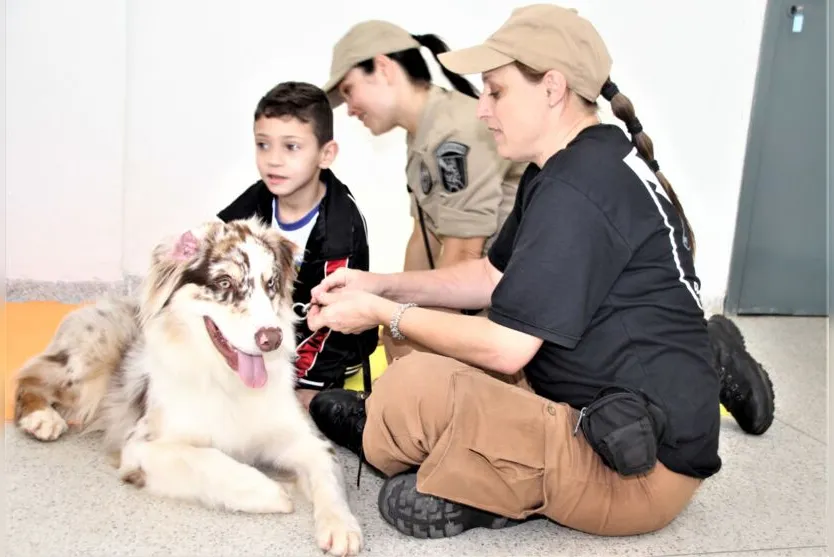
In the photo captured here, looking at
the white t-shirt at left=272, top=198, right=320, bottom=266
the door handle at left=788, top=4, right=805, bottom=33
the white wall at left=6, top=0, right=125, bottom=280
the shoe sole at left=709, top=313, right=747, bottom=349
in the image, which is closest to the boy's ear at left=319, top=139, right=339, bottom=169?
the white t-shirt at left=272, top=198, right=320, bottom=266

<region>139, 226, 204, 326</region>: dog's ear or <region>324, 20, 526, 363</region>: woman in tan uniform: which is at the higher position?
<region>324, 20, 526, 363</region>: woman in tan uniform

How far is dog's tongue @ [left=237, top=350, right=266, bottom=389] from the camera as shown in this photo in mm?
2113

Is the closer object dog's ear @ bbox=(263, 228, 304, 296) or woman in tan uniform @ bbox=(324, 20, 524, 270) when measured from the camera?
dog's ear @ bbox=(263, 228, 304, 296)

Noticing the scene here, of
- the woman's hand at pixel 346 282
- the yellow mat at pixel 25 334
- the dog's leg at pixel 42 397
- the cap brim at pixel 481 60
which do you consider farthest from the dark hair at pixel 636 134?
the dog's leg at pixel 42 397

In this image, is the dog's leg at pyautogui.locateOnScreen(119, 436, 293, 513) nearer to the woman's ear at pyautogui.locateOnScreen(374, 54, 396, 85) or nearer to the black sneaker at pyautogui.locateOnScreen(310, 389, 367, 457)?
the black sneaker at pyautogui.locateOnScreen(310, 389, 367, 457)

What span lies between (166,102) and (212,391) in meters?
1.15

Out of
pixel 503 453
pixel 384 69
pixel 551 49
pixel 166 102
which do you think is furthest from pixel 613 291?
pixel 166 102

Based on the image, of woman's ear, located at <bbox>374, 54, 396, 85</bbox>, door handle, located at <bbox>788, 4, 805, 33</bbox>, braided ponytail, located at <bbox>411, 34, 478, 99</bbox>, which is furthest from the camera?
door handle, located at <bbox>788, 4, 805, 33</bbox>

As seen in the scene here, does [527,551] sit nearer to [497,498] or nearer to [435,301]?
[497,498]

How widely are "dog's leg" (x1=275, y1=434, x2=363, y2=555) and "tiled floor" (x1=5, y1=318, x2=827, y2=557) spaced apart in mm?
49

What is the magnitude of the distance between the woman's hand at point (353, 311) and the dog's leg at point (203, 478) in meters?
0.39

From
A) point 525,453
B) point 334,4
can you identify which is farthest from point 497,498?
point 334,4

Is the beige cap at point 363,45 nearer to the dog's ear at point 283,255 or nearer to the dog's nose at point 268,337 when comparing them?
the dog's ear at point 283,255

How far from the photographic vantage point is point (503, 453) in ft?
5.82
